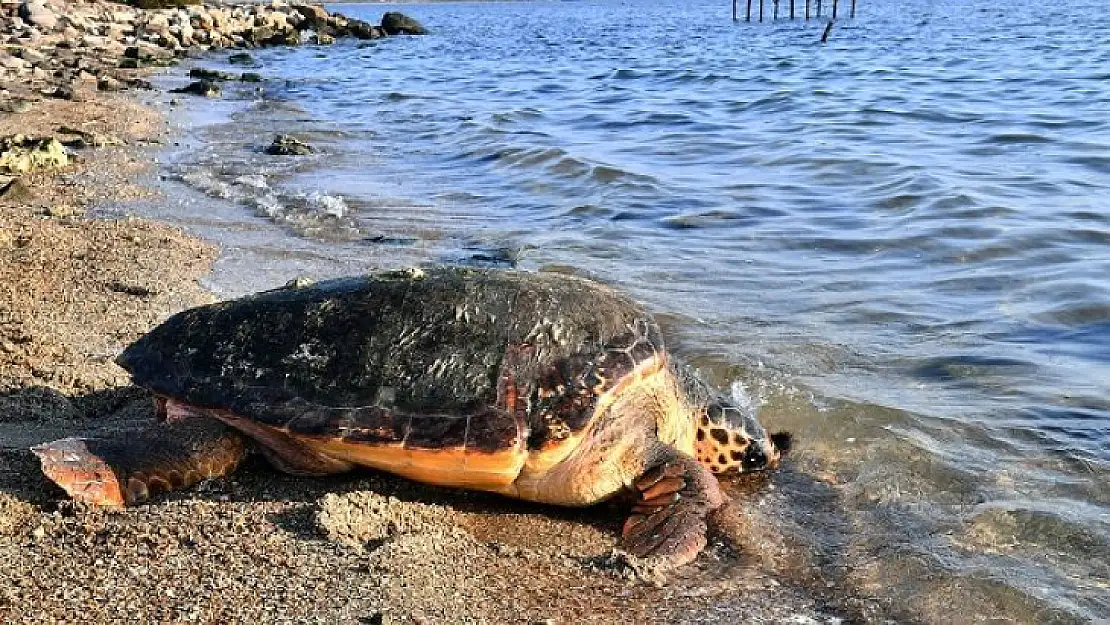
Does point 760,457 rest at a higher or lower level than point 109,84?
higher

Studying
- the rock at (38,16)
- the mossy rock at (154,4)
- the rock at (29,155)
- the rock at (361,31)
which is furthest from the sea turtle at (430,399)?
the rock at (361,31)

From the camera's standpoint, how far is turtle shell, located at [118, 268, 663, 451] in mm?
3875

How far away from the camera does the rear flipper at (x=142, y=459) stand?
366 cm

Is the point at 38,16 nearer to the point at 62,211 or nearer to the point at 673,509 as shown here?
the point at 62,211

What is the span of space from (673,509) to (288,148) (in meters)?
11.2

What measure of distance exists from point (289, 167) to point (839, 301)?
799cm

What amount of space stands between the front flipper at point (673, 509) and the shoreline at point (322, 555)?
86 millimetres

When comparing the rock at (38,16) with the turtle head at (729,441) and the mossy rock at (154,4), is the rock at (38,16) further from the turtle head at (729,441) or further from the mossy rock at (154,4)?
the turtle head at (729,441)

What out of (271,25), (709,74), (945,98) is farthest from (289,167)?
(271,25)

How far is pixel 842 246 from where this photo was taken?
8617 mm

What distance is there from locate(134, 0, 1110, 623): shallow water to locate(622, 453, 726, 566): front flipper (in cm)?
47

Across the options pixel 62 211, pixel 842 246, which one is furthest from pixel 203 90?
pixel 842 246

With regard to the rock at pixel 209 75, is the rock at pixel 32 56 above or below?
above

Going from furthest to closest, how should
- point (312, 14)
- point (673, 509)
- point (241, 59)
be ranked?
1. point (312, 14)
2. point (241, 59)
3. point (673, 509)
